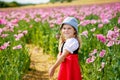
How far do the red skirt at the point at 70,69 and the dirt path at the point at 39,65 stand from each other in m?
2.25

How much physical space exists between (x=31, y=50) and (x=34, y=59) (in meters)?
1.15

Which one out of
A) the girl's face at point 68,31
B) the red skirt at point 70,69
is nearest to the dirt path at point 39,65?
the red skirt at point 70,69

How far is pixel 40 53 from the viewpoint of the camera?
8.45 m

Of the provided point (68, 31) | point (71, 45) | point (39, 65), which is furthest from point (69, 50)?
point (39, 65)

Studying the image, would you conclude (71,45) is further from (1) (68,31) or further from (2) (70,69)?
(2) (70,69)

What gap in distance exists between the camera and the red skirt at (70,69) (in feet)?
12.5

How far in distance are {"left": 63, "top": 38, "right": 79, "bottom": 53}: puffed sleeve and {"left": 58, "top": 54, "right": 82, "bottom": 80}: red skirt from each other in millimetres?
92

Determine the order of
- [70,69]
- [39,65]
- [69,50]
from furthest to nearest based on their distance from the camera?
[39,65] < [70,69] < [69,50]

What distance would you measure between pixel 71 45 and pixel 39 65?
140 inches

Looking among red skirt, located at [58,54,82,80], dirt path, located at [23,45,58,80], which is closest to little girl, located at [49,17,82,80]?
red skirt, located at [58,54,82,80]

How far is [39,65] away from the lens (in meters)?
7.21

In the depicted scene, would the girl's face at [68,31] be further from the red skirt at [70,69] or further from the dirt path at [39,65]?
the dirt path at [39,65]

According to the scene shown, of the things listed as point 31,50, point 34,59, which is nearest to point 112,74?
point 34,59

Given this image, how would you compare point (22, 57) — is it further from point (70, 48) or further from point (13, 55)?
point (70, 48)
